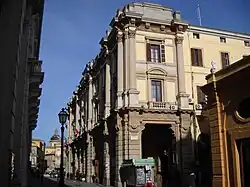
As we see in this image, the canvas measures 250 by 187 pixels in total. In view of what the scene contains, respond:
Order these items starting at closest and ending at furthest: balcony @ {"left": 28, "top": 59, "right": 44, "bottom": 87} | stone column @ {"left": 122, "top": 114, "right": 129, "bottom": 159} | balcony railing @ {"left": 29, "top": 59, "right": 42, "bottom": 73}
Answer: balcony railing @ {"left": 29, "top": 59, "right": 42, "bottom": 73} → balcony @ {"left": 28, "top": 59, "right": 44, "bottom": 87} → stone column @ {"left": 122, "top": 114, "right": 129, "bottom": 159}

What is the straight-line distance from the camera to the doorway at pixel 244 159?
561 inches

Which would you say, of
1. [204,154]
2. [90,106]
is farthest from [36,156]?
[204,154]

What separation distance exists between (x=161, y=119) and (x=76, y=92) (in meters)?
27.6

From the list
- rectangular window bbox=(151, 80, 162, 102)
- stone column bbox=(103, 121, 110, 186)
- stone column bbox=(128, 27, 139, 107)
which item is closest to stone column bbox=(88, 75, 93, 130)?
stone column bbox=(103, 121, 110, 186)

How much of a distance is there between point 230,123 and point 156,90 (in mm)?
16325

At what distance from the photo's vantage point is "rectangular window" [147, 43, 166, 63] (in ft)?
105

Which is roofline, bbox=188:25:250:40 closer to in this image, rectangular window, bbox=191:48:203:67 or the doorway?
rectangular window, bbox=191:48:203:67

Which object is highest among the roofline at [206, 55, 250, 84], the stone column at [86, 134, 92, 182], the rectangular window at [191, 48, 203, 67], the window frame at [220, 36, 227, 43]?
the window frame at [220, 36, 227, 43]

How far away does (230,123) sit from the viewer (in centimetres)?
1529

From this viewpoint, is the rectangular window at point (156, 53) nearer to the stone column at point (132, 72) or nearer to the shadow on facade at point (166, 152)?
the stone column at point (132, 72)

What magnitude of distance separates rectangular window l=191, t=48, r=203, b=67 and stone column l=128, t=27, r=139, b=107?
20.0 feet

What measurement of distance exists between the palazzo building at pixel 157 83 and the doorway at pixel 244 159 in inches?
578

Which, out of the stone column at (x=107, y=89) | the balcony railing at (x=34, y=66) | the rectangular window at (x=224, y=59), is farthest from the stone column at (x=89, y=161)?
the balcony railing at (x=34, y=66)

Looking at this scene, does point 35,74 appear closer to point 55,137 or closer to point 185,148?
point 185,148
